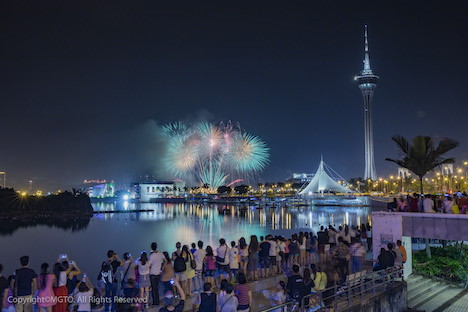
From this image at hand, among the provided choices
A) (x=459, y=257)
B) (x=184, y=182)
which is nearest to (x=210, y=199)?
(x=184, y=182)

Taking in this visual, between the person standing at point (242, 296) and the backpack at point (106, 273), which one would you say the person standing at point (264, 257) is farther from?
the backpack at point (106, 273)

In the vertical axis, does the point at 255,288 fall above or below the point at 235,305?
below

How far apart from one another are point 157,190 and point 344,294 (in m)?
154

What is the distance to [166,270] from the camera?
891 centimetres

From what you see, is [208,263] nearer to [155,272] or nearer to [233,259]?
[233,259]

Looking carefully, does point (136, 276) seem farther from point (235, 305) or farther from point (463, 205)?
point (463, 205)

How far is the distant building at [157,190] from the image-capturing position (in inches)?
6225

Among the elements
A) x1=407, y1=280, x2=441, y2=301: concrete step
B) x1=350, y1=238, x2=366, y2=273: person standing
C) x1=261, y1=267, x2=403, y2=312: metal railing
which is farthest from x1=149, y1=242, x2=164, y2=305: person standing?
x1=407, y1=280, x2=441, y2=301: concrete step

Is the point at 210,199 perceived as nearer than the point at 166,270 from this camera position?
No

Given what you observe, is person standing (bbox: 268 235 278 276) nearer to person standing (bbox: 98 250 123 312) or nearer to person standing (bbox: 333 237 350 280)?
person standing (bbox: 333 237 350 280)

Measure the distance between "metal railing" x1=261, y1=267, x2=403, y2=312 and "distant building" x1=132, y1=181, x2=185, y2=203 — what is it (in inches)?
5789

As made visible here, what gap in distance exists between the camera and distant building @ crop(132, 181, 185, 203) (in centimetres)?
15812

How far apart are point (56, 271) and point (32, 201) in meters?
73.2

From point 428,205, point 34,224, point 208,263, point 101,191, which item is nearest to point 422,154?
point 428,205
